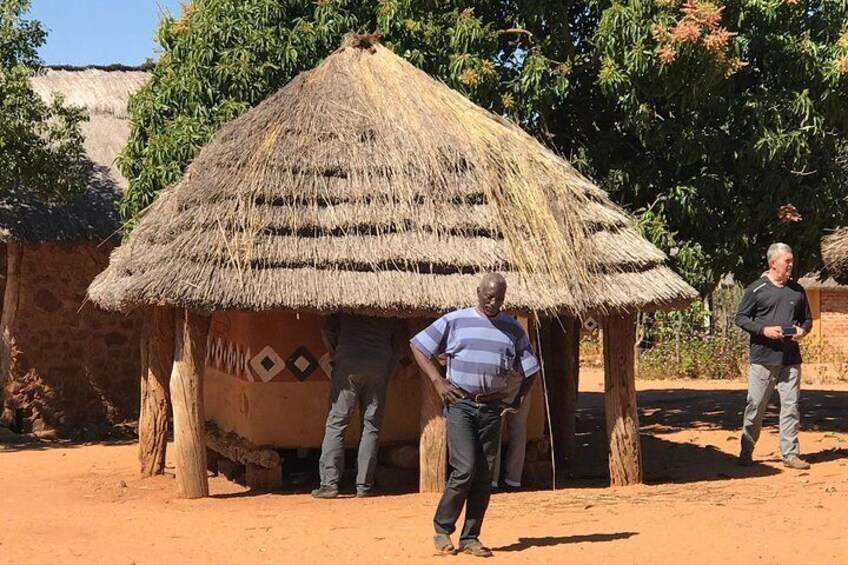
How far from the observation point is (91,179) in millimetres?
16250

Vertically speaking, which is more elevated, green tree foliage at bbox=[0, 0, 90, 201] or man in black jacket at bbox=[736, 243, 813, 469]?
green tree foliage at bbox=[0, 0, 90, 201]

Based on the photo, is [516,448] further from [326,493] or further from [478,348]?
[478,348]

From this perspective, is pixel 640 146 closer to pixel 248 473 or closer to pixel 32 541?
pixel 248 473

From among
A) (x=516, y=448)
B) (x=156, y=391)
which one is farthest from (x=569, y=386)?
(x=156, y=391)

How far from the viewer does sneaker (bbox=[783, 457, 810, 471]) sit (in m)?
11.2

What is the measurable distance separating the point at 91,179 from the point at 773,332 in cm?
895

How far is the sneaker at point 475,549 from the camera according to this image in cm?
770

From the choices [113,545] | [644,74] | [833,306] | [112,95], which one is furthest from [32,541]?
[833,306]

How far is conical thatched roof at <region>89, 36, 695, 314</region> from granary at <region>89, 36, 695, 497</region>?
0.6 inches

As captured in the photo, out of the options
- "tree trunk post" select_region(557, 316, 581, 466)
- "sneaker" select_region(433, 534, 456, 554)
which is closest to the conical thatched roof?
"tree trunk post" select_region(557, 316, 581, 466)

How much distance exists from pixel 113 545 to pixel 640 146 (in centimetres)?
777

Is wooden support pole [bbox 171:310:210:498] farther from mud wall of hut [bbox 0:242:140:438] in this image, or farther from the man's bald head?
mud wall of hut [bbox 0:242:140:438]

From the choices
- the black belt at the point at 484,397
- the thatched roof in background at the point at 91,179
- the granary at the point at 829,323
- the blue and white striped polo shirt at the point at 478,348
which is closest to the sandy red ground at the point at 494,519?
the black belt at the point at 484,397

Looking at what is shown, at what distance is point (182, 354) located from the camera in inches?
404
